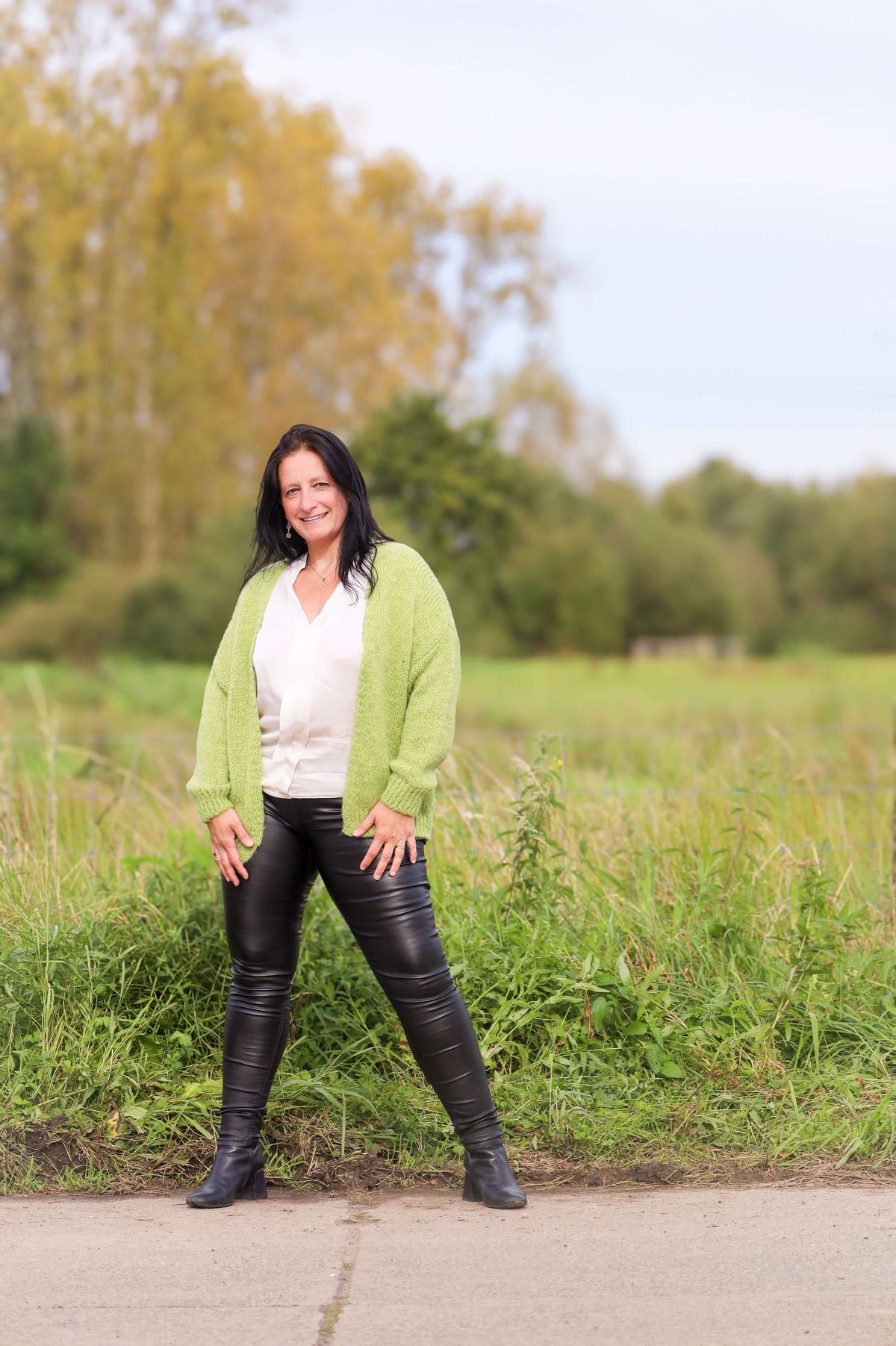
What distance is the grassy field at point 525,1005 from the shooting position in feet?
12.3

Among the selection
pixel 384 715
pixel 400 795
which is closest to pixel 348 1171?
pixel 400 795

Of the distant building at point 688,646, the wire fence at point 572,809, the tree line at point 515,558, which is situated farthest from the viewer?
the distant building at point 688,646

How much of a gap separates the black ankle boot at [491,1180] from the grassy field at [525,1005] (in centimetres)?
21

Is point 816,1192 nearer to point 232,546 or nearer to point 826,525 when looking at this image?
point 232,546

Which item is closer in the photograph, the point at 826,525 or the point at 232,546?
the point at 232,546

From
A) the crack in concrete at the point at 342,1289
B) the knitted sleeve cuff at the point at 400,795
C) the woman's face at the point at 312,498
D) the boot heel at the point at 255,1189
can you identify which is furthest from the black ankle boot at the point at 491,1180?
the woman's face at the point at 312,498

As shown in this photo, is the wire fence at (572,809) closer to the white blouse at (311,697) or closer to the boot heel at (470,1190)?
the white blouse at (311,697)

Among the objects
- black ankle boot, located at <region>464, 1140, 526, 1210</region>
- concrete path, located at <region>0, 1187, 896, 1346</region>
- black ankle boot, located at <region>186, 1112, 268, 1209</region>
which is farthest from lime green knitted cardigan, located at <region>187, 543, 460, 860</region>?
concrete path, located at <region>0, 1187, 896, 1346</region>

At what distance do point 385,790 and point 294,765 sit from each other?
0.76 feet

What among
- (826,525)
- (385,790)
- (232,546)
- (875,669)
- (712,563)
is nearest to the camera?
(385,790)

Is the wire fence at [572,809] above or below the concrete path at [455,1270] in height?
above

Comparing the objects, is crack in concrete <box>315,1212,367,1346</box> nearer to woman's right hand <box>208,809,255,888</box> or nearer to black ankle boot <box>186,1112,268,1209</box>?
black ankle boot <box>186,1112,268,1209</box>

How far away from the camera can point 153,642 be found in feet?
95.7

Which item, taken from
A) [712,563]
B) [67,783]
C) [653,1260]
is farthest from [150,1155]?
[712,563]
